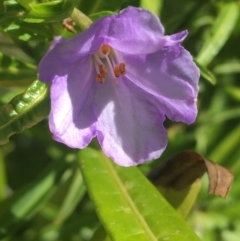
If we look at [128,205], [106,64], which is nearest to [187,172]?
[128,205]

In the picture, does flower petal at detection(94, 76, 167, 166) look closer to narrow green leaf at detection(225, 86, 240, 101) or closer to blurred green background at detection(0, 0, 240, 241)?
blurred green background at detection(0, 0, 240, 241)

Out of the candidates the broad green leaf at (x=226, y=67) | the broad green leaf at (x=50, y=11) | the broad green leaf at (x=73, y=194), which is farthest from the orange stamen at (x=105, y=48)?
the broad green leaf at (x=226, y=67)

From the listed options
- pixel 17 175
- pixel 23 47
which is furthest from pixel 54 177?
pixel 17 175

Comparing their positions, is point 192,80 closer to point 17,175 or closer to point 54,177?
point 54,177

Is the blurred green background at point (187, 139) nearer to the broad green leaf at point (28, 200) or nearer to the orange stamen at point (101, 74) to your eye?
the broad green leaf at point (28, 200)

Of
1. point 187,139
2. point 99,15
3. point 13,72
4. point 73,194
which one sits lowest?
point 73,194

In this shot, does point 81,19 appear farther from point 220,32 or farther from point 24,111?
point 220,32

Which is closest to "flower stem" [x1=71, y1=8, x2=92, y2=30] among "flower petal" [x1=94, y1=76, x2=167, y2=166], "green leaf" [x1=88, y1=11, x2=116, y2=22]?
"green leaf" [x1=88, y1=11, x2=116, y2=22]
